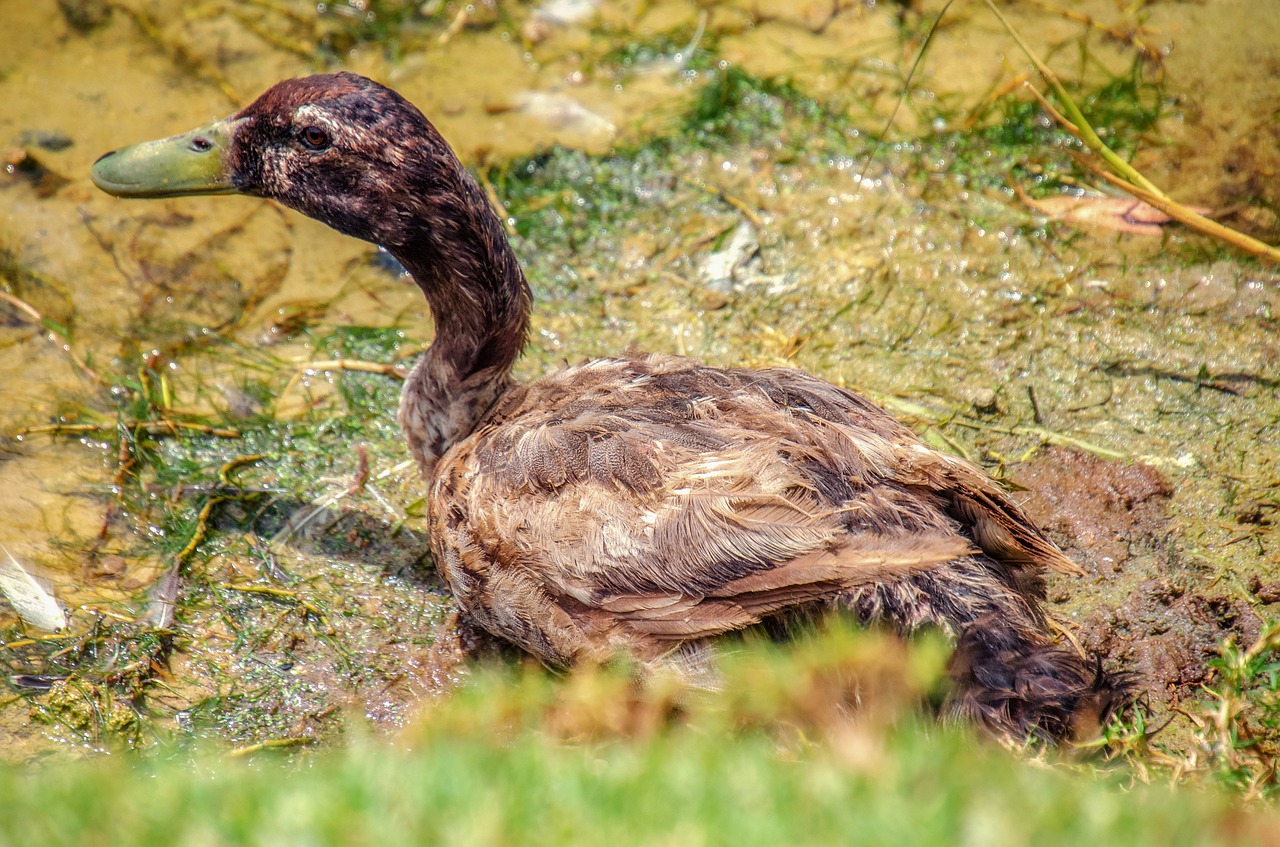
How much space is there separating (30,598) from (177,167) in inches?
63.7

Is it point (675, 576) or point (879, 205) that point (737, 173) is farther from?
point (675, 576)

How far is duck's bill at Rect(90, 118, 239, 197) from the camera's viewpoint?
3.88 m

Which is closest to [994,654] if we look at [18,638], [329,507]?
[329,507]

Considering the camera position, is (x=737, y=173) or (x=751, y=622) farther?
(x=737, y=173)

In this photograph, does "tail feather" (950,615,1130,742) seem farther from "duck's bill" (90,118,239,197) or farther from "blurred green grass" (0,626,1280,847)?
"duck's bill" (90,118,239,197)

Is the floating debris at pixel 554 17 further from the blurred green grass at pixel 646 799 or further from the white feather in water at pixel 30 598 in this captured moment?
the blurred green grass at pixel 646 799

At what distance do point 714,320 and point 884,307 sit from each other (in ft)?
2.52

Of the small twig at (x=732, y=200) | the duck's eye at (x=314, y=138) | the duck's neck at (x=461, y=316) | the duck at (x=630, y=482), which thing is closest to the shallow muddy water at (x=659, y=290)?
the small twig at (x=732, y=200)

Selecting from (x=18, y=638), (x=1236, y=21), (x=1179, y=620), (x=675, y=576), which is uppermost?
(x=1236, y=21)

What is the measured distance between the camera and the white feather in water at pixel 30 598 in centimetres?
379

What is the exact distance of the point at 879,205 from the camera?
17.2 ft

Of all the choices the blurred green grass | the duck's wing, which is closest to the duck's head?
the duck's wing

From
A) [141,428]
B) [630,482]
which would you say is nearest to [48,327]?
[141,428]

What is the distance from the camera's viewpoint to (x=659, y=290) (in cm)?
503
